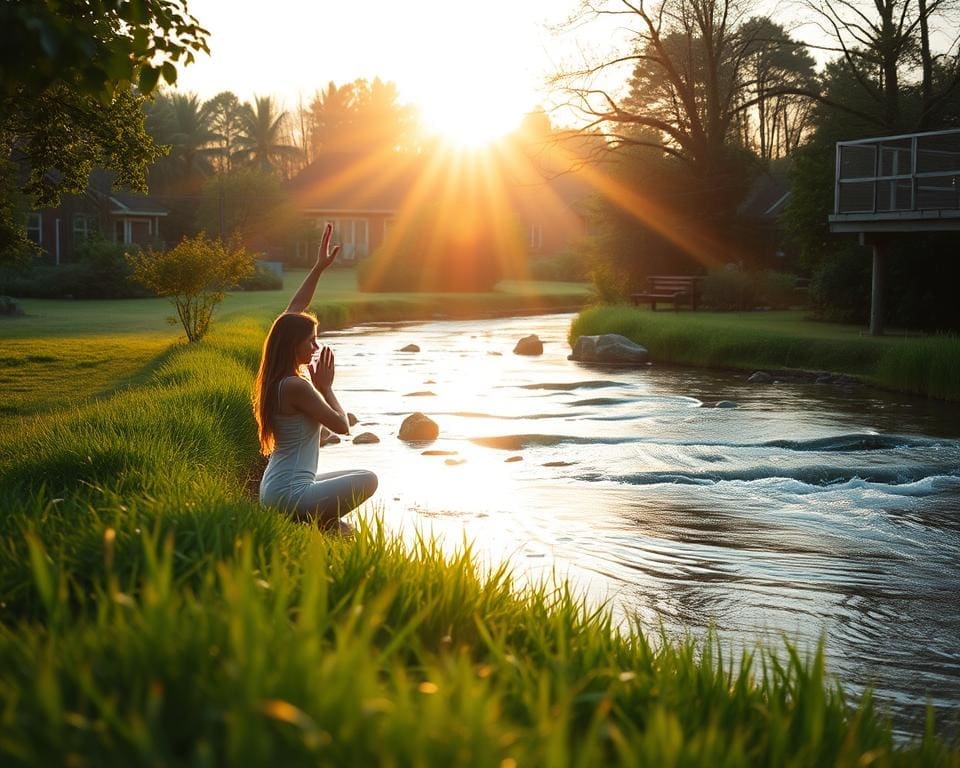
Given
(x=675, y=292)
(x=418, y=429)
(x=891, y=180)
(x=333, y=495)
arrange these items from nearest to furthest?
1. (x=333, y=495)
2. (x=418, y=429)
3. (x=891, y=180)
4. (x=675, y=292)

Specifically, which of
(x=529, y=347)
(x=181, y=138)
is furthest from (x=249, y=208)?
(x=529, y=347)

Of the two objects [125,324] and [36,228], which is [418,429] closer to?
[125,324]

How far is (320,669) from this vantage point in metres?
2.89

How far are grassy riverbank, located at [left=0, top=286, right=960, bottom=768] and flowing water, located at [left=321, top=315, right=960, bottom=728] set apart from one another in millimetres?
934

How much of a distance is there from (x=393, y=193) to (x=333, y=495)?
6368 cm

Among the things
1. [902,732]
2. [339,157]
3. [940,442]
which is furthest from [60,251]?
[902,732]

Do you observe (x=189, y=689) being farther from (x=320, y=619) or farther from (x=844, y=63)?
(x=844, y=63)

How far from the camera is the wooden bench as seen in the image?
115 ft

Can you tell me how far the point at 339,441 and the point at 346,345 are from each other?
13.2 metres

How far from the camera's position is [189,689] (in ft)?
9.61

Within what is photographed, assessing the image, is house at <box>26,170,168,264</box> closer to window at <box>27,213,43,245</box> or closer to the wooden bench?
window at <box>27,213,43,245</box>

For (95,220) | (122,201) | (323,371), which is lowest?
(323,371)

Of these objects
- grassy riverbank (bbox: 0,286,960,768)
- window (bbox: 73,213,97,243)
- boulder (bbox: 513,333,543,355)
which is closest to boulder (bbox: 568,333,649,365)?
boulder (bbox: 513,333,543,355)

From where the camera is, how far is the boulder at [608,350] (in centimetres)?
2439
